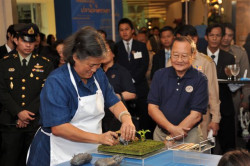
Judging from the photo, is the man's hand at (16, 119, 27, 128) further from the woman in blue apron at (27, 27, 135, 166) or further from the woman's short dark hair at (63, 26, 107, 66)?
the woman's short dark hair at (63, 26, 107, 66)

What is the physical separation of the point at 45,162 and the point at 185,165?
1013mm

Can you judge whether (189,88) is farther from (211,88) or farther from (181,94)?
(211,88)

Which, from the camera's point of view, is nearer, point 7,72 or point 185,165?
point 185,165

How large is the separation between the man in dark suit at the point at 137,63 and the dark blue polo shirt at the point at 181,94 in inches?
93.1

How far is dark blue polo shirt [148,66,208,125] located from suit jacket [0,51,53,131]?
54.0 inches

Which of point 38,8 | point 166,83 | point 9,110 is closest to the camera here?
point 166,83

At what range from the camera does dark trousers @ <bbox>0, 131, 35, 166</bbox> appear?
3863 millimetres

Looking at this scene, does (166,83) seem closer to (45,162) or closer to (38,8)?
(45,162)

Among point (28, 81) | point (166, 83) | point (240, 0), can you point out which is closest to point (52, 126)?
point (166, 83)

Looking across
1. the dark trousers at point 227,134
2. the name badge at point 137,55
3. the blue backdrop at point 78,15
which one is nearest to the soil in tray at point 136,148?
the dark trousers at point 227,134

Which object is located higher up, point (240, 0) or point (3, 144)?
point (240, 0)

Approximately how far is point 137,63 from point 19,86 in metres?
2.17

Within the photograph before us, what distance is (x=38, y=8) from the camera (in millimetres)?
6426

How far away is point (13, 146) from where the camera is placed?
386cm
